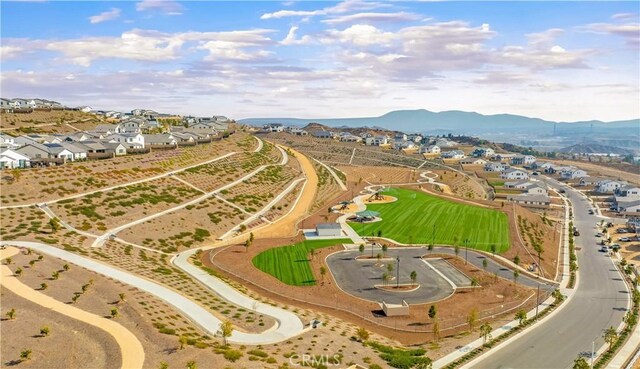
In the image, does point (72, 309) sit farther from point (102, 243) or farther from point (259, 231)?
point (259, 231)

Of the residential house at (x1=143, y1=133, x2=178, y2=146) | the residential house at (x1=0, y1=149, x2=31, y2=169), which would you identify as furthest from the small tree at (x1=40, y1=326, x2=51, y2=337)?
the residential house at (x1=143, y1=133, x2=178, y2=146)

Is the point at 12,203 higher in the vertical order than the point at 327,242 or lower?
higher

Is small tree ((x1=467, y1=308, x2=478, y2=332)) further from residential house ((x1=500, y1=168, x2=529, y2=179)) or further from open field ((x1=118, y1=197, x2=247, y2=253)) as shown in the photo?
residential house ((x1=500, y1=168, x2=529, y2=179))

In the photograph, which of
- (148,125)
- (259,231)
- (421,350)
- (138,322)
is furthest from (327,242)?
(148,125)

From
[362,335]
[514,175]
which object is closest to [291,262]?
[362,335]

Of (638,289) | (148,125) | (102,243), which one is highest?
(148,125)
